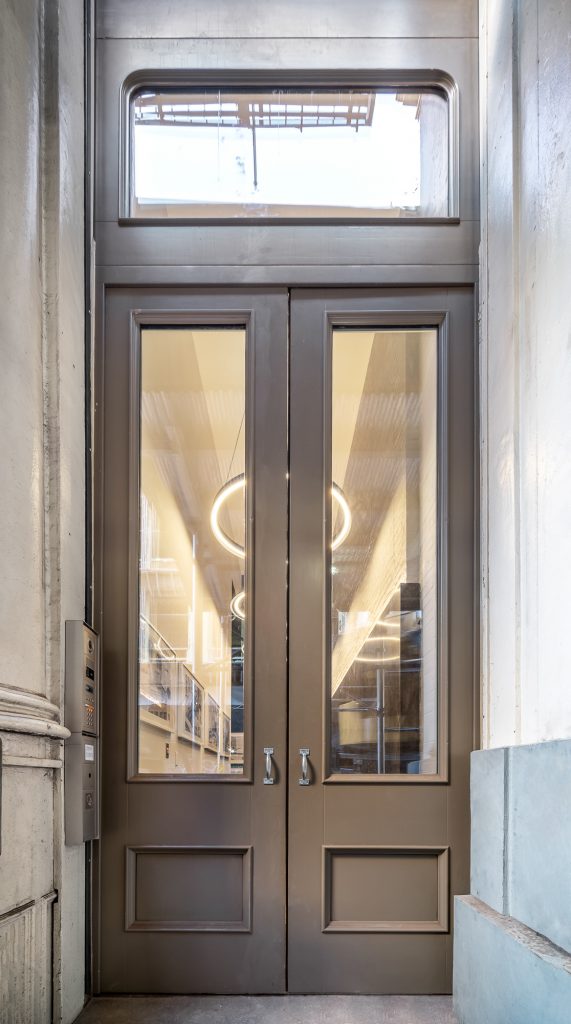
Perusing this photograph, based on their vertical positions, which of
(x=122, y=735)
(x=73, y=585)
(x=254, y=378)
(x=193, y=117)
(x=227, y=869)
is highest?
(x=193, y=117)

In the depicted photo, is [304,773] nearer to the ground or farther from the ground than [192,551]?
nearer to the ground

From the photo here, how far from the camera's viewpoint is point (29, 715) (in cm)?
258

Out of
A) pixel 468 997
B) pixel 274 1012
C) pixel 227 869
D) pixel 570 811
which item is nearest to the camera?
pixel 570 811

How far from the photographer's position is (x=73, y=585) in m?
3.04

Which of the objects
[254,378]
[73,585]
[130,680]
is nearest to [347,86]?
[254,378]

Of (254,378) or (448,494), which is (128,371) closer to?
(254,378)

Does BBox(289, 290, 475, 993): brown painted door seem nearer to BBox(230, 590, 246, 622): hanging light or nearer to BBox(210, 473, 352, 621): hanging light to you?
BBox(210, 473, 352, 621): hanging light

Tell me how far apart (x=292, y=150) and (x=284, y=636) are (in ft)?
6.28

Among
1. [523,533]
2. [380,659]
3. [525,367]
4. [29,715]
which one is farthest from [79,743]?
[525,367]

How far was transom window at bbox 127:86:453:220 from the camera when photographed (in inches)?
134

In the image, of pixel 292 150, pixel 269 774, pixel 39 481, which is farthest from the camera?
pixel 292 150

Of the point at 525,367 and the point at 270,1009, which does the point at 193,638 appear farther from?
the point at 525,367

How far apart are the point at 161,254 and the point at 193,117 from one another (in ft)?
1.90

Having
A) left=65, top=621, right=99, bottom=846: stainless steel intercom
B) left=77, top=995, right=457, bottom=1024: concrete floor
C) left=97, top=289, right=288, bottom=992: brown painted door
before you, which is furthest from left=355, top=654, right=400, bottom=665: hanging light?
left=77, top=995, right=457, bottom=1024: concrete floor
